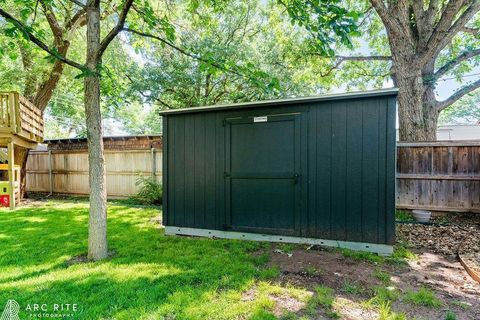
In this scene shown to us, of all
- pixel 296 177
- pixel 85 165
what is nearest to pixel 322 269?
pixel 296 177

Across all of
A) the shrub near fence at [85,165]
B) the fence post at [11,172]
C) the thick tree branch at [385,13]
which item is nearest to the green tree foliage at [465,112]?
the thick tree branch at [385,13]

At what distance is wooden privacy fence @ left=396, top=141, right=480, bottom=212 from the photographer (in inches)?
201

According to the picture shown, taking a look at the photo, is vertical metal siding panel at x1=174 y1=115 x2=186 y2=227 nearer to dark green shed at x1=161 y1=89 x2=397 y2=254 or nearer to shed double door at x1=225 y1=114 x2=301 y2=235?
dark green shed at x1=161 y1=89 x2=397 y2=254

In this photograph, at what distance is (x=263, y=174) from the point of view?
421cm

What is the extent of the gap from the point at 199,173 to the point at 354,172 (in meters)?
2.45

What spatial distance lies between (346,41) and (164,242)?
3651mm

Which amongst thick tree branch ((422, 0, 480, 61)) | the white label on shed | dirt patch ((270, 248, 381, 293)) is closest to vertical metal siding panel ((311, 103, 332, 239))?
dirt patch ((270, 248, 381, 293))

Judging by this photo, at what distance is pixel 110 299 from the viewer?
2.38m

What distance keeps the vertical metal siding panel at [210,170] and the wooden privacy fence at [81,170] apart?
393 cm

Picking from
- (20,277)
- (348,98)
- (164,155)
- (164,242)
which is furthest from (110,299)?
(348,98)

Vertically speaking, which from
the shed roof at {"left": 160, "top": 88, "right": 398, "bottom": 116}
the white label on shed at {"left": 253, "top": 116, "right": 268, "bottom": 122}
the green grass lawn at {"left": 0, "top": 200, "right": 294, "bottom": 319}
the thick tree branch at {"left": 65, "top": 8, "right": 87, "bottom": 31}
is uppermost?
the thick tree branch at {"left": 65, "top": 8, "right": 87, "bottom": 31}

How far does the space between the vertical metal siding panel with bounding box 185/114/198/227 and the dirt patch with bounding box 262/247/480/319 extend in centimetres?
165

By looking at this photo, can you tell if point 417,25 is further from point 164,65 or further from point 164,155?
point 164,65

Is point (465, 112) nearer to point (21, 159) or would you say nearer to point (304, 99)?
point (304, 99)
